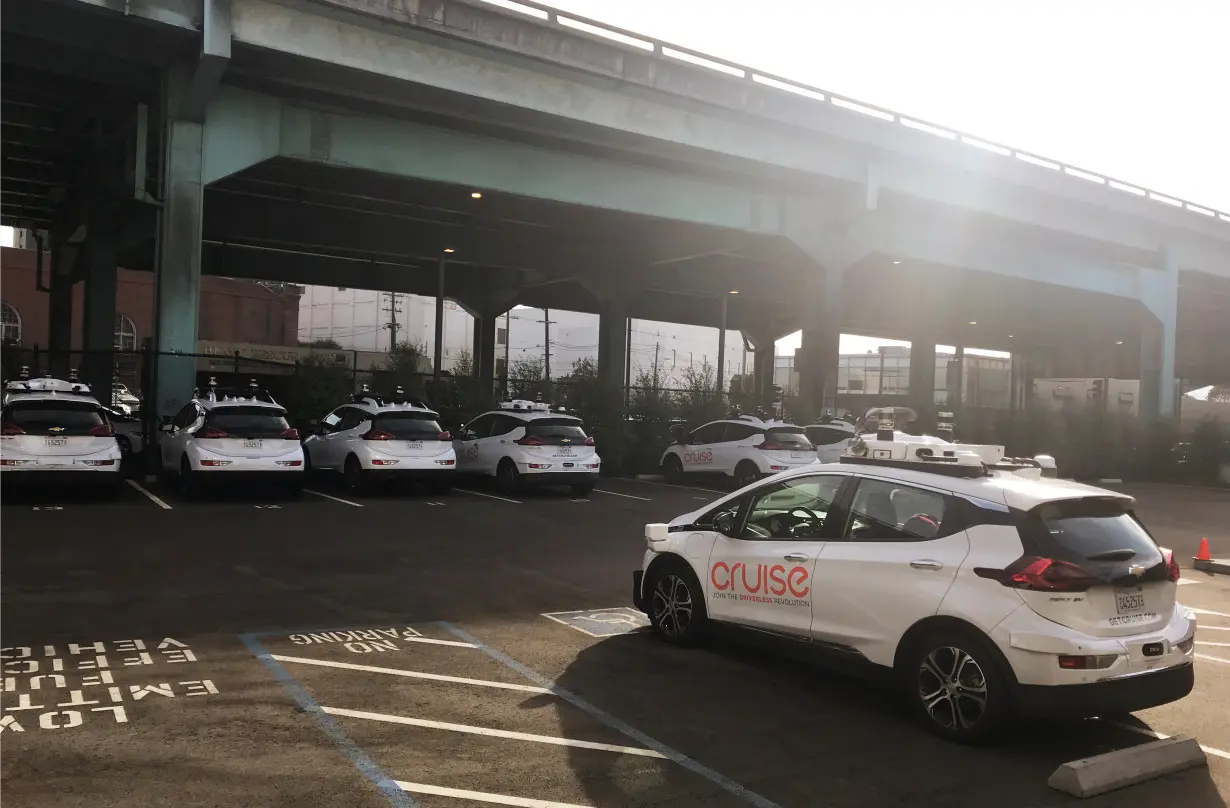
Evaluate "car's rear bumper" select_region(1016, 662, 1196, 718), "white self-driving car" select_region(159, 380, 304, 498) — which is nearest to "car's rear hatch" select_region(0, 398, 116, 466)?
"white self-driving car" select_region(159, 380, 304, 498)

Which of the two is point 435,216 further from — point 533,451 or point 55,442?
point 55,442

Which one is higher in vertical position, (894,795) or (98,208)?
(98,208)

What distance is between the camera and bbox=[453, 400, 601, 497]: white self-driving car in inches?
720

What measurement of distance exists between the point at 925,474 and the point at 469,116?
648 inches

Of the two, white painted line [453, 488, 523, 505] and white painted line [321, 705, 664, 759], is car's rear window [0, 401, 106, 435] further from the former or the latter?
white painted line [321, 705, 664, 759]

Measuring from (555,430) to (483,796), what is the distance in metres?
14.1

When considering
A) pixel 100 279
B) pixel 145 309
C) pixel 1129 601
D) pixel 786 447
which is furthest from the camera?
pixel 145 309

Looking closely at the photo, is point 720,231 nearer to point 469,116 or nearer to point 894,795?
Result: point 469,116

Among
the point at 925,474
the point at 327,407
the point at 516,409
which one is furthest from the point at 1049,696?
the point at 327,407

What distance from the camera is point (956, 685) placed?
5.63 meters

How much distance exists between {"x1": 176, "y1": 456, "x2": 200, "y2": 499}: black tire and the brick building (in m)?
37.2

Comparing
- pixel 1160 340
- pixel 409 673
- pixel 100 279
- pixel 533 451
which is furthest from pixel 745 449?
pixel 1160 340

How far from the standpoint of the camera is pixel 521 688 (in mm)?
6434

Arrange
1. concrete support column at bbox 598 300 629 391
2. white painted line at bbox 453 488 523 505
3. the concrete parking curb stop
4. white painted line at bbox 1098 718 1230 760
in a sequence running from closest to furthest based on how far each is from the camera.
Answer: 1. the concrete parking curb stop
2. white painted line at bbox 1098 718 1230 760
3. white painted line at bbox 453 488 523 505
4. concrete support column at bbox 598 300 629 391
